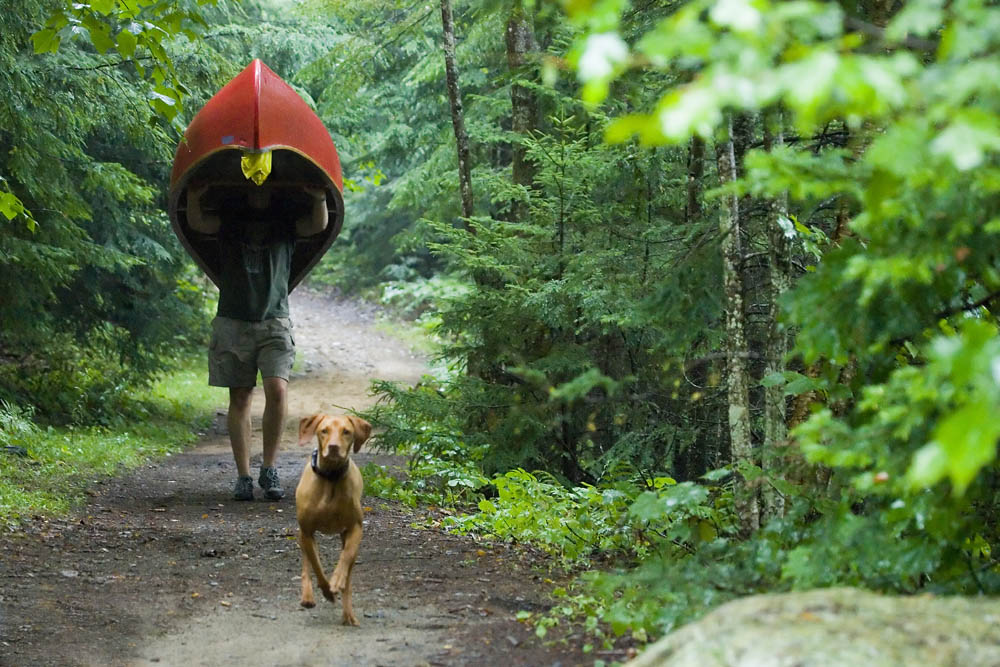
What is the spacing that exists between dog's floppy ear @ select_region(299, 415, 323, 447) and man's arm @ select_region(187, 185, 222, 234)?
12.4 ft

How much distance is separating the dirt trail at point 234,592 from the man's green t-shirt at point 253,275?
1586 millimetres

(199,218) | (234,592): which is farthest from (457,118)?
(234,592)

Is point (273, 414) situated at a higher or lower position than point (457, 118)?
lower

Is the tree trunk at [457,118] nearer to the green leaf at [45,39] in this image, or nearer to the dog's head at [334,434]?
the green leaf at [45,39]

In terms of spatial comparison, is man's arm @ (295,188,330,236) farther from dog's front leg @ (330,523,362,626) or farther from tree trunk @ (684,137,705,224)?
dog's front leg @ (330,523,362,626)

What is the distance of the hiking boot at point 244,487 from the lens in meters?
8.15

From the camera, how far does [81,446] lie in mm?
10914

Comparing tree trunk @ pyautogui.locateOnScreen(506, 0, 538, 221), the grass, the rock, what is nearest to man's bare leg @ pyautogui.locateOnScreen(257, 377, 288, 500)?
the grass

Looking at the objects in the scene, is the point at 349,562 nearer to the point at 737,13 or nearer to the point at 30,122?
the point at 737,13

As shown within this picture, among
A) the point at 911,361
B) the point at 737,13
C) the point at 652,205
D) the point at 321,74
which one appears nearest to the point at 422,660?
the point at 911,361

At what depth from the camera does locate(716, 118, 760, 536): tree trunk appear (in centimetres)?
526

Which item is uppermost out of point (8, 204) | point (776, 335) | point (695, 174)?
point (695, 174)

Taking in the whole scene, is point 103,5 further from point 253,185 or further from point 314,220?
point 314,220

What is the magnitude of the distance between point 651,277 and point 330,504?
9.48ft
